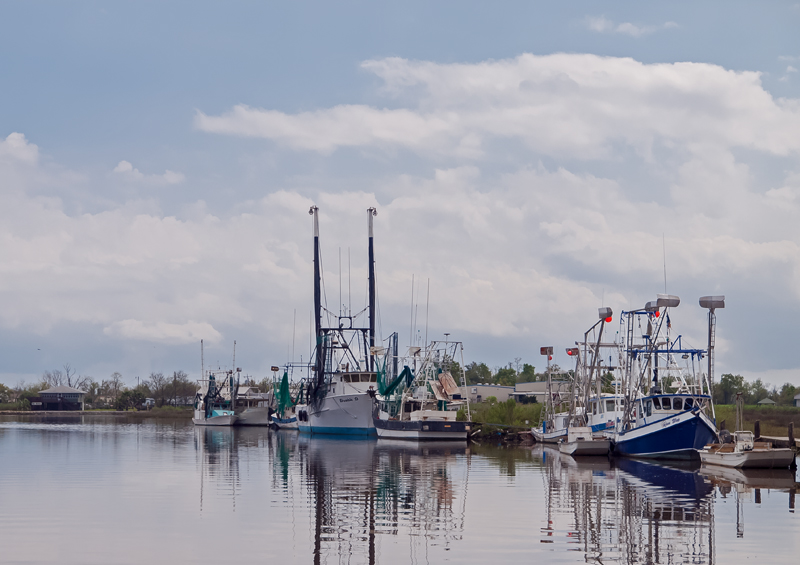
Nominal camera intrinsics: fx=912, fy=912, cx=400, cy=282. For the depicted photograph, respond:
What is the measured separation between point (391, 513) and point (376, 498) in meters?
4.23

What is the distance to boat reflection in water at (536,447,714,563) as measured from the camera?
2197 centimetres

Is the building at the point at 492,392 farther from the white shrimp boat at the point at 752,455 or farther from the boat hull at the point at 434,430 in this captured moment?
the white shrimp boat at the point at 752,455

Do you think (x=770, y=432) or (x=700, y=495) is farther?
(x=770, y=432)

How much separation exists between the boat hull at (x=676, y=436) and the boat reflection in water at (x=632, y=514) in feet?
14.3

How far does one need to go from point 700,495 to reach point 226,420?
105916mm

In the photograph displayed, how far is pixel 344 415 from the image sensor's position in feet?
312

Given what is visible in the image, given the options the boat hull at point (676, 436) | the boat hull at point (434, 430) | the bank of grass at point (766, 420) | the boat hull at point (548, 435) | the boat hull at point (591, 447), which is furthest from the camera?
the boat hull at point (434, 430)

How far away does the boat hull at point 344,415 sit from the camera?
9250cm

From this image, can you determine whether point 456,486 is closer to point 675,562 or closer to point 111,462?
point 675,562

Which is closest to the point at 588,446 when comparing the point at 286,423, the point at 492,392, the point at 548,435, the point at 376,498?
the point at 548,435

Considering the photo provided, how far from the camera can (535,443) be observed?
78.4 metres

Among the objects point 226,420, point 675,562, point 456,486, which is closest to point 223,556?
point 675,562

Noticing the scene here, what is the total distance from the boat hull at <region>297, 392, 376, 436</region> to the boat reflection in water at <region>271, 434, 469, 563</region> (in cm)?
3023

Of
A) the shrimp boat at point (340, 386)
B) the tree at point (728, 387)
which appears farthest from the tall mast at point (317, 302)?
the tree at point (728, 387)
